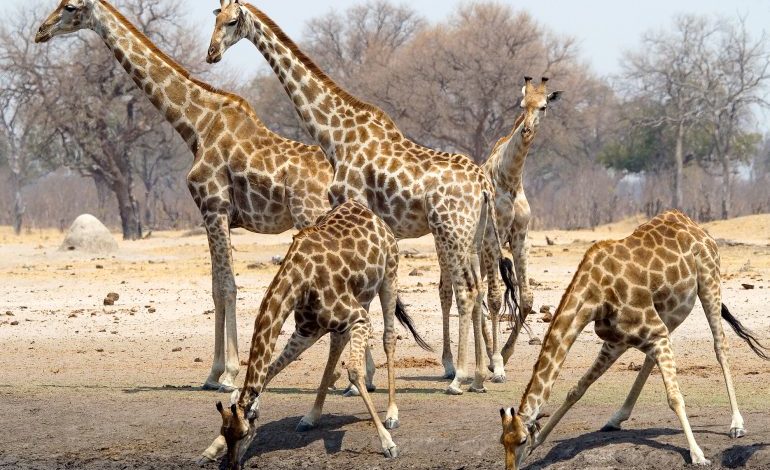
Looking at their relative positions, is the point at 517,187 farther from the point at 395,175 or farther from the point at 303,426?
the point at 303,426

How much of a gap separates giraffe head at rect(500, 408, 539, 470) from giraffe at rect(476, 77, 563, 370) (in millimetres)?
3344

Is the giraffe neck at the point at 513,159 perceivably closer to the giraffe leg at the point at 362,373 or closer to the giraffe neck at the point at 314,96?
the giraffe neck at the point at 314,96

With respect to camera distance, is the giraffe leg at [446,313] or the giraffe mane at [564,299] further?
the giraffe leg at [446,313]

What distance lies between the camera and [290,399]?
985 centimetres

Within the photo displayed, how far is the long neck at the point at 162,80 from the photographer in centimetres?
1059

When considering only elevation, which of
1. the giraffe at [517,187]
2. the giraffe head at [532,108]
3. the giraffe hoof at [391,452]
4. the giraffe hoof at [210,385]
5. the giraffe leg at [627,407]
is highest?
the giraffe head at [532,108]

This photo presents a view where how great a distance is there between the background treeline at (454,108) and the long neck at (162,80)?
27.1 meters

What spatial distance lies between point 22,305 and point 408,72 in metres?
33.2

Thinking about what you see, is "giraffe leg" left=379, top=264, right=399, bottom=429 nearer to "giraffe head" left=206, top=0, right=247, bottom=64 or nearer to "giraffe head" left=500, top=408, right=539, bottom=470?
"giraffe head" left=500, top=408, right=539, bottom=470

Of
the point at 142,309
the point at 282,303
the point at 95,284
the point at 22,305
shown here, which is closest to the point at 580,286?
the point at 282,303

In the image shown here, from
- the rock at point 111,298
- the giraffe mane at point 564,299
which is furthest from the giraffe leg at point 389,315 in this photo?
the rock at point 111,298

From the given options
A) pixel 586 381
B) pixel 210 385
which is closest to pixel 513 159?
pixel 210 385

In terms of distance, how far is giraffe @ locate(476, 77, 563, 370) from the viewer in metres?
10.5

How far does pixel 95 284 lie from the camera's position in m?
18.3
